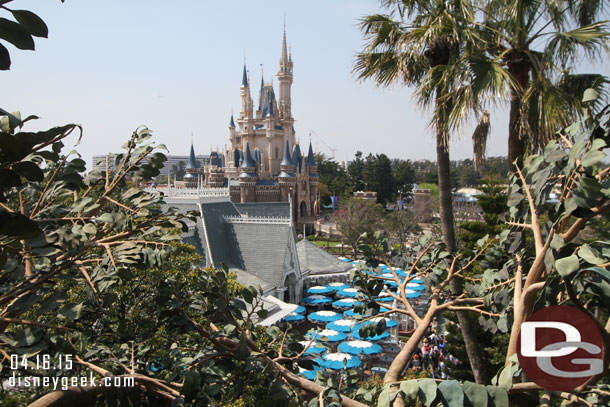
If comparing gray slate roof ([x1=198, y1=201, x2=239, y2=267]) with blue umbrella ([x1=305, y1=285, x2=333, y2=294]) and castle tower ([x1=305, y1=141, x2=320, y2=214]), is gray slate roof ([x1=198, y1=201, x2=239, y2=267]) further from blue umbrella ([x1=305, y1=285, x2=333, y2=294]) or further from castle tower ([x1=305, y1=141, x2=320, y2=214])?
castle tower ([x1=305, y1=141, x2=320, y2=214])

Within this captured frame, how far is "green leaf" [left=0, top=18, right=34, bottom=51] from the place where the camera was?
1.61 meters

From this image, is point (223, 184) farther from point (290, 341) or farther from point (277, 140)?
point (290, 341)

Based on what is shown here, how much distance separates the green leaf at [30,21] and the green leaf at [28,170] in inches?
22.8

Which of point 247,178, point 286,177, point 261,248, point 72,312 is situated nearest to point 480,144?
point 72,312

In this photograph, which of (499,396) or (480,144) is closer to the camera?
(499,396)

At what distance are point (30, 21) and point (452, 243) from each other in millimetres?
6045

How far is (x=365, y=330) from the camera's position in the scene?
3.68 metres

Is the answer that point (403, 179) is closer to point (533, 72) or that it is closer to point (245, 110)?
point (245, 110)

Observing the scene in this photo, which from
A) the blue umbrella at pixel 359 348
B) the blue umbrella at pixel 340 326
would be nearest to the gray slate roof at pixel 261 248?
the blue umbrella at pixel 340 326

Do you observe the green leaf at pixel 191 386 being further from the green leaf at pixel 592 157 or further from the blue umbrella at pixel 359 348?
the blue umbrella at pixel 359 348

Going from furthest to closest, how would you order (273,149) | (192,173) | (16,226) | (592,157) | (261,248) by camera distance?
(192,173), (273,149), (261,248), (592,157), (16,226)

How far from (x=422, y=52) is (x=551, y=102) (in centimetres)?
237

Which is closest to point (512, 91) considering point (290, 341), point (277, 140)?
point (290, 341)

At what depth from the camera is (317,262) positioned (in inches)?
987
